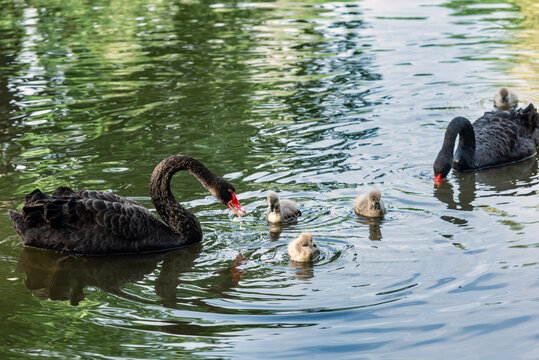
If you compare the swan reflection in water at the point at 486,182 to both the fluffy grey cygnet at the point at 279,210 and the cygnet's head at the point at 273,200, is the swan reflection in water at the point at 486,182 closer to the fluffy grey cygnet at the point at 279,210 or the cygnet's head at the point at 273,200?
the fluffy grey cygnet at the point at 279,210

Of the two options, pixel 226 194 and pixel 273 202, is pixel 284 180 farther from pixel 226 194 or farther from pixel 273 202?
pixel 226 194

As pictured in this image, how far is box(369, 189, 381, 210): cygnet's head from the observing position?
7754 millimetres

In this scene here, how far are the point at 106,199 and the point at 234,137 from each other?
3245 mm

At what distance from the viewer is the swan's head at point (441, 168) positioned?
8.92 metres

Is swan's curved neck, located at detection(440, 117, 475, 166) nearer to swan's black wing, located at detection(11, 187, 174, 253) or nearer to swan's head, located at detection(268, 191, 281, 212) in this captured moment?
swan's head, located at detection(268, 191, 281, 212)

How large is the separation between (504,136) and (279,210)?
3.52 m

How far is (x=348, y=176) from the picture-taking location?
29.9 feet

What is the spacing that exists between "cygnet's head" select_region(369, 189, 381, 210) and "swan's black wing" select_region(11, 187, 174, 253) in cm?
199

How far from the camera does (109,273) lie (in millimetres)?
7246

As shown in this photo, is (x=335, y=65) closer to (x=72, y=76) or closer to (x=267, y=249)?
(x=72, y=76)

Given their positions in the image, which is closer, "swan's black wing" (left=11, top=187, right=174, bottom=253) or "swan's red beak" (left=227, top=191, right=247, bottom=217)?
"swan's black wing" (left=11, top=187, right=174, bottom=253)

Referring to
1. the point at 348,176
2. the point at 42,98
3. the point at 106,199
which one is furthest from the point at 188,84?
the point at 106,199

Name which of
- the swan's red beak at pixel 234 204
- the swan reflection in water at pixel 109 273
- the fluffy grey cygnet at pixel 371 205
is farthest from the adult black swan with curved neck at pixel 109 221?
the fluffy grey cygnet at pixel 371 205

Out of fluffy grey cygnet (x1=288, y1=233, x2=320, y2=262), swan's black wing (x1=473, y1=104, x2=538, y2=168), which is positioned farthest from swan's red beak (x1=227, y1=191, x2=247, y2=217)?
swan's black wing (x1=473, y1=104, x2=538, y2=168)
